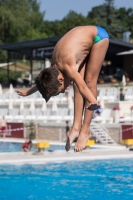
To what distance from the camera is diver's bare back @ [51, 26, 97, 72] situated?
15.3ft

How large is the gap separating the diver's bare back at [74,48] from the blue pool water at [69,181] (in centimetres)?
779

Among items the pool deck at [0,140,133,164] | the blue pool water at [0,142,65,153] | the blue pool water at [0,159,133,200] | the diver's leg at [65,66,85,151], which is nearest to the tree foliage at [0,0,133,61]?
the blue pool water at [0,142,65,153]

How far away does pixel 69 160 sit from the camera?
16.9 metres

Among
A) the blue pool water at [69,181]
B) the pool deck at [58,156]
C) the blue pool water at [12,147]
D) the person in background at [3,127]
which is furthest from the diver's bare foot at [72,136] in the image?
the person in background at [3,127]

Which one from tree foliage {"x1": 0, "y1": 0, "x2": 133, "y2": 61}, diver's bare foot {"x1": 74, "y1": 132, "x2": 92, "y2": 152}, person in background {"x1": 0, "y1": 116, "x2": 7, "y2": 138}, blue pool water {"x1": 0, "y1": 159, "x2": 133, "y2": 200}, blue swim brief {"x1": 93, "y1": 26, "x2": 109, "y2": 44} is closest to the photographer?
blue swim brief {"x1": 93, "y1": 26, "x2": 109, "y2": 44}

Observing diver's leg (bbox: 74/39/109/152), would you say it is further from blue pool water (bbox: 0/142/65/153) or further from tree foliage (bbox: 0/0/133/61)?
tree foliage (bbox: 0/0/133/61)

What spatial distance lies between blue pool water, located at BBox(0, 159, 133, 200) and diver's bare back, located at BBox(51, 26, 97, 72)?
25.6 ft

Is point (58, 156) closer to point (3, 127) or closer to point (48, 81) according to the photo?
point (3, 127)

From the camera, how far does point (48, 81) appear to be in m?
4.63

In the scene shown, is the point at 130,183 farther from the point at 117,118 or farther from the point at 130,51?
the point at 130,51

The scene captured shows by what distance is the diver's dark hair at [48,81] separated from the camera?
15.1ft

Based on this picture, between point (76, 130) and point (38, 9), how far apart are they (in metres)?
75.3

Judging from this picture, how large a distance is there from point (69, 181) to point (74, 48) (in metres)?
9.79

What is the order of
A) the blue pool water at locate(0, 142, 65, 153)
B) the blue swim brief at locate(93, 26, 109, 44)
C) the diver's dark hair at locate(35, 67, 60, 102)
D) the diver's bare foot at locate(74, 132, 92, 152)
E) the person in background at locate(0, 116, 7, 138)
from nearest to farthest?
the diver's dark hair at locate(35, 67, 60, 102), the blue swim brief at locate(93, 26, 109, 44), the diver's bare foot at locate(74, 132, 92, 152), the blue pool water at locate(0, 142, 65, 153), the person in background at locate(0, 116, 7, 138)
